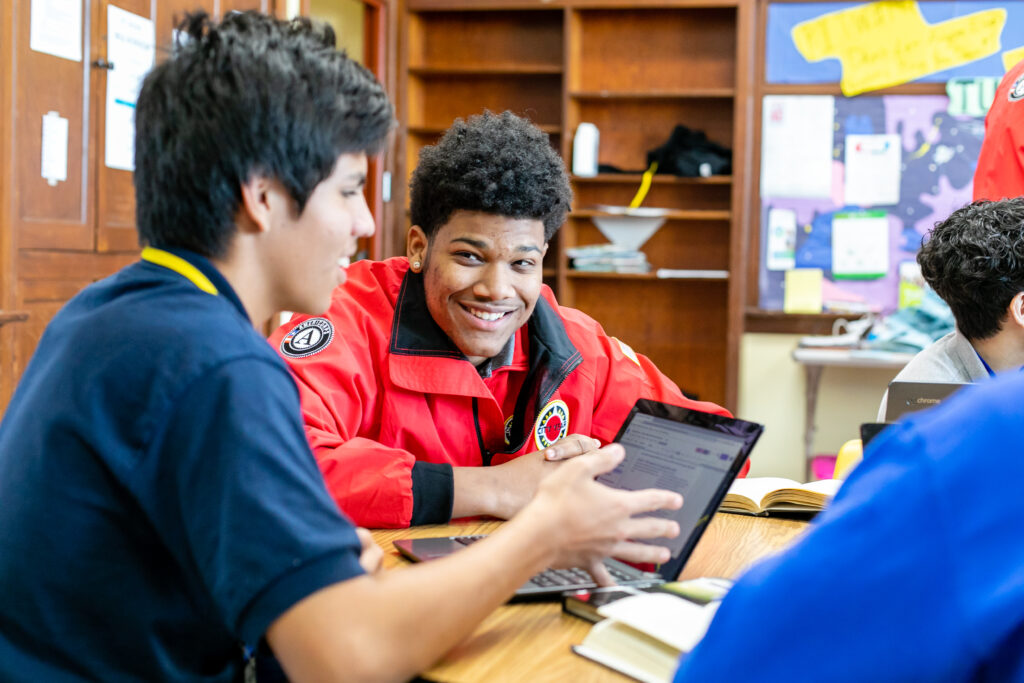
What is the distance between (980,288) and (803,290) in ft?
9.61

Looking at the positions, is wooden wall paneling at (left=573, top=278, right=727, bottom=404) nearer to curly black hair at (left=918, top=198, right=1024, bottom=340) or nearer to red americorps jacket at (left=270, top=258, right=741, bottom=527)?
curly black hair at (left=918, top=198, right=1024, bottom=340)

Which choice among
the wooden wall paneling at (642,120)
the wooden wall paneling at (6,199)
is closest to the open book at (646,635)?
the wooden wall paneling at (6,199)

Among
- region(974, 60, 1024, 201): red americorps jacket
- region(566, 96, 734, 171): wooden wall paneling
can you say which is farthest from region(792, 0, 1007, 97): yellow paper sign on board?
region(974, 60, 1024, 201): red americorps jacket

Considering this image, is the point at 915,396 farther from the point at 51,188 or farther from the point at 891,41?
the point at 891,41

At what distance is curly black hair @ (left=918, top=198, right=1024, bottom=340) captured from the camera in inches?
72.1

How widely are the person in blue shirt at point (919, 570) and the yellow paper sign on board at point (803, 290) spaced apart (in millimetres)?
4398

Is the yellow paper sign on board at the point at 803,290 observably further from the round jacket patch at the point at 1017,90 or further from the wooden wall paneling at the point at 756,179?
the round jacket patch at the point at 1017,90

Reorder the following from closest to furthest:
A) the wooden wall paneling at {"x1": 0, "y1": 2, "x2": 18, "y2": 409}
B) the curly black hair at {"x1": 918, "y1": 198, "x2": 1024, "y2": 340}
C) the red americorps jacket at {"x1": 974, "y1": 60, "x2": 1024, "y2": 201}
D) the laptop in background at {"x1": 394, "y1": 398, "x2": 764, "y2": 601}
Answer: the laptop in background at {"x1": 394, "y1": 398, "x2": 764, "y2": 601} → the curly black hair at {"x1": 918, "y1": 198, "x2": 1024, "y2": 340} → the red americorps jacket at {"x1": 974, "y1": 60, "x2": 1024, "y2": 201} → the wooden wall paneling at {"x1": 0, "y1": 2, "x2": 18, "y2": 409}

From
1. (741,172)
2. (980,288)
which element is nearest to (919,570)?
(980,288)

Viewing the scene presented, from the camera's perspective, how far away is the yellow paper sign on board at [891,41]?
14.7 ft

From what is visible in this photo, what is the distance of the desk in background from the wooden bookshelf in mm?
368

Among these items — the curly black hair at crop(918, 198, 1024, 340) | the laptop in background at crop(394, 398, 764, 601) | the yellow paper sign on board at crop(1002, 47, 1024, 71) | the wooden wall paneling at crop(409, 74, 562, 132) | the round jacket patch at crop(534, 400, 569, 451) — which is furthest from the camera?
the wooden wall paneling at crop(409, 74, 562, 132)

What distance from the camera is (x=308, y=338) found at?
5.27 feet

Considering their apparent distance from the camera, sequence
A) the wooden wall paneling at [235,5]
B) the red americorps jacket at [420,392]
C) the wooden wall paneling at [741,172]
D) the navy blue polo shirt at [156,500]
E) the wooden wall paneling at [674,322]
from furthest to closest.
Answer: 1. the wooden wall paneling at [674,322]
2. the wooden wall paneling at [741,172]
3. the wooden wall paneling at [235,5]
4. the red americorps jacket at [420,392]
5. the navy blue polo shirt at [156,500]
